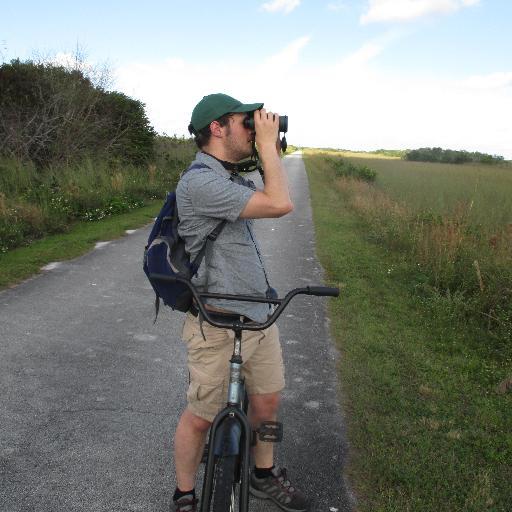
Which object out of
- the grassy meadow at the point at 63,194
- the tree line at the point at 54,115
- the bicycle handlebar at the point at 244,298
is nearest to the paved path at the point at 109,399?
the bicycle handlebar at the point at 244,298

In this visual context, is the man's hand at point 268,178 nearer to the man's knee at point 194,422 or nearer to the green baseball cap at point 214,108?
the green baseball cap at point 214,108

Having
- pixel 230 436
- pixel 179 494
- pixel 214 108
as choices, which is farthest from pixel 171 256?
pixel 179 494

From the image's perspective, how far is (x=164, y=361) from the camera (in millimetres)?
4109

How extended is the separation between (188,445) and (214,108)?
1501 mm

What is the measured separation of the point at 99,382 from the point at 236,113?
2.53 m

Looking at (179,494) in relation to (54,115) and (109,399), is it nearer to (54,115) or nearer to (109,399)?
(109,399)

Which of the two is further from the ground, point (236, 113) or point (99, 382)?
point (236, 113)

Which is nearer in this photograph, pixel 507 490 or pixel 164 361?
pixel 507 490

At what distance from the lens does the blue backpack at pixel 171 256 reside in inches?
79.0

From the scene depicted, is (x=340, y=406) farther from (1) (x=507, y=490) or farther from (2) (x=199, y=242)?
(2) (x=199, y=242)

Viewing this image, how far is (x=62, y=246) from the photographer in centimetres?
779

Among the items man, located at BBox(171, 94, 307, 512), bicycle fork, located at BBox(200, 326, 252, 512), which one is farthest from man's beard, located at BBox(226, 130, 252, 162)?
bicycle fork, located at BBox(200, 326, 252, 512)

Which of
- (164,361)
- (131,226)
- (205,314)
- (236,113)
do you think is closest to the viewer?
(205,314)

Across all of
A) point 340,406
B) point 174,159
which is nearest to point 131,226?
point 340,406
